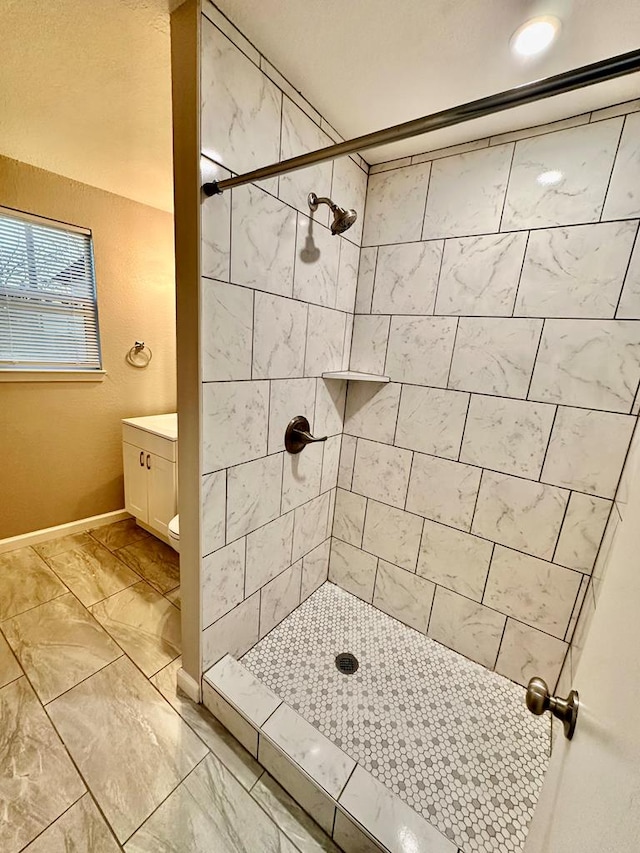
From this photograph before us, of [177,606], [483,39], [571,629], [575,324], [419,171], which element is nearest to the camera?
[483,39]

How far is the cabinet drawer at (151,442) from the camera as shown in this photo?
1.99 meters

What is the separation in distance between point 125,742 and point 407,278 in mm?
2121

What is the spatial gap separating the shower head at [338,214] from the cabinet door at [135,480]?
177 centimetres

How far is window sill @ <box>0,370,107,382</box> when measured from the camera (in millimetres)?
1936

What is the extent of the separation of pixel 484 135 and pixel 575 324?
2.62ft

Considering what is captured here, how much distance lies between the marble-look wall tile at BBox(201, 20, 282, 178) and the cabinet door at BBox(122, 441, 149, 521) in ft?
5.87

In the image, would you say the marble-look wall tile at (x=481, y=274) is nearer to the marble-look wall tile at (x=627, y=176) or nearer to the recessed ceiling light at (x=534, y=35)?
the marble-look wall tile at (x=627, y=176)

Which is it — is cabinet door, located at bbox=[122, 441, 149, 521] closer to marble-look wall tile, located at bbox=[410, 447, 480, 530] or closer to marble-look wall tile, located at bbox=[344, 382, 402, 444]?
marble-look wall tile, located at bbox=[344, 382, 402, 444]

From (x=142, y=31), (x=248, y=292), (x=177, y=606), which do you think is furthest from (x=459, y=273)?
(x=177, y=606)

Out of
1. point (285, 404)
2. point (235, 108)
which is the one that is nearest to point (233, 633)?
point (285, 404)

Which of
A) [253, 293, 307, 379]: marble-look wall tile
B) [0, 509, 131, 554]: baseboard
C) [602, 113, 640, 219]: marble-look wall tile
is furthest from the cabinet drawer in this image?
[602, 113, 640, 219]: marble-look wall tile

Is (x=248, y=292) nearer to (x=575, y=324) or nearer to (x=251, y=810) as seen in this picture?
(x=575, y=324)

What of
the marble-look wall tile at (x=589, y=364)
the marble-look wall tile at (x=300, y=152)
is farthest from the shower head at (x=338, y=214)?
the marble-look wall tile at (x=589, y=364)

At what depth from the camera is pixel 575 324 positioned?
1.18 metres
